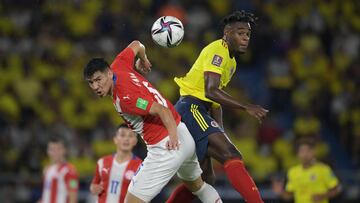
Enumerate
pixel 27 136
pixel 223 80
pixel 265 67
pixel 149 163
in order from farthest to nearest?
pixel 265 67, pixel 27 136, pixel 223 80, pixel 149 163

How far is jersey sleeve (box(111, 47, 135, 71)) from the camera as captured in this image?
7688mm

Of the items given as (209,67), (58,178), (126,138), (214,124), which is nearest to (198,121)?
(214,124)

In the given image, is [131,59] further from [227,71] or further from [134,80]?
[227,71]

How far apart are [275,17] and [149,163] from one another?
9732 mm

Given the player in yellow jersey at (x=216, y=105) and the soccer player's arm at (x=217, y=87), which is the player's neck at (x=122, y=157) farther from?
the soccer player's arm at (x=217, y=87)

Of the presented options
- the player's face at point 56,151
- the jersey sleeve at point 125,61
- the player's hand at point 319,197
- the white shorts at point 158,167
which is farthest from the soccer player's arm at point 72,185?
the jersey sleeve at point 125,61

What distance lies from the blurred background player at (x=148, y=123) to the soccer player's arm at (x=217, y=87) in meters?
0.38

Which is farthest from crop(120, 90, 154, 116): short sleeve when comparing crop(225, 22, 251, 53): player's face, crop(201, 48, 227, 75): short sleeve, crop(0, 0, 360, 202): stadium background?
crop(0, 0, 360, 202): stadium background

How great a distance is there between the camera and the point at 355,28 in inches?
661

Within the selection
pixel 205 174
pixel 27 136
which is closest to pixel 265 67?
pixel 27 136

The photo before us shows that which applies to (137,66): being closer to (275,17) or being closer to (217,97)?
(217,97)

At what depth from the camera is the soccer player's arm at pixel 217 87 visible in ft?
24.7

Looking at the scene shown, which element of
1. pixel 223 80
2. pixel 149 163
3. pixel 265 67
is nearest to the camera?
pixel 149 163

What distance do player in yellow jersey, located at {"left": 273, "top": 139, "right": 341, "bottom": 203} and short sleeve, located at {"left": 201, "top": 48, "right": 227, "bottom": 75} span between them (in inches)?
110
